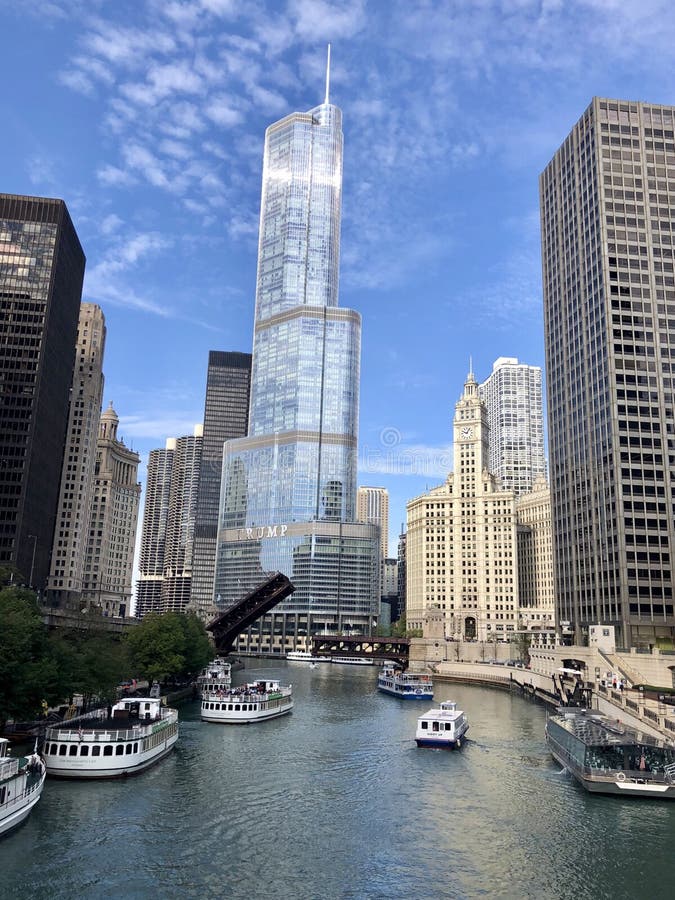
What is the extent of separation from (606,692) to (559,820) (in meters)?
40.8

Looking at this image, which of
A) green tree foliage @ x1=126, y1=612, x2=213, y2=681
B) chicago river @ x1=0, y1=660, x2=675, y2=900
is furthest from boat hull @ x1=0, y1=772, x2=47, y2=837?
green tree foliage @ x1=126, y1=612, x2=213, y2=681

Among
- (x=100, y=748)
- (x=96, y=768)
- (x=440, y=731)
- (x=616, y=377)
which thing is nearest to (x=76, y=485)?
(x=616, y=377)

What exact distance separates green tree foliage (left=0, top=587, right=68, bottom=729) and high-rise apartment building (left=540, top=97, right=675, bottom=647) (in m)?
82.3

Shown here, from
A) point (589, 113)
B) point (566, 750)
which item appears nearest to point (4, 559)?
point (566, 750)

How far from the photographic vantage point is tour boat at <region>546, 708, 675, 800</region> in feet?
169

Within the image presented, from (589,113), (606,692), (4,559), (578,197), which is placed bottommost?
(606,692)

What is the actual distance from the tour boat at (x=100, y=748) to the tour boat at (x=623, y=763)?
3205 cm

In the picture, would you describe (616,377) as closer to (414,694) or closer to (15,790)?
(414,694)

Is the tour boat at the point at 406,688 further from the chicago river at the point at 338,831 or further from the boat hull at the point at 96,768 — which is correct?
the boat hull at the point at 96,768

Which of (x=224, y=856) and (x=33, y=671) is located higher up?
(x=33, y=671)

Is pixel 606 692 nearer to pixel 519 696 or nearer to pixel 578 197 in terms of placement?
pixel 519 696

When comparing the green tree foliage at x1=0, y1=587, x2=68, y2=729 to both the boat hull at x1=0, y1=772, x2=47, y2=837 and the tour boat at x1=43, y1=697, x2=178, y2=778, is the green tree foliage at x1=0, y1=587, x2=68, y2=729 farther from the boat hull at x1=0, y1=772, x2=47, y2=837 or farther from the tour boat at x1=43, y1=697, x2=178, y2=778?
the boat hull at x1=0, y1=772, x2=47, y2=837

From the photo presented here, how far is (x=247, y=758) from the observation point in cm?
6316

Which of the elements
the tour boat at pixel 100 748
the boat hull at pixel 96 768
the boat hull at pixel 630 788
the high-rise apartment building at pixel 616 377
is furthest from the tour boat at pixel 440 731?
the high-rise apartment building at pixel 616 377
